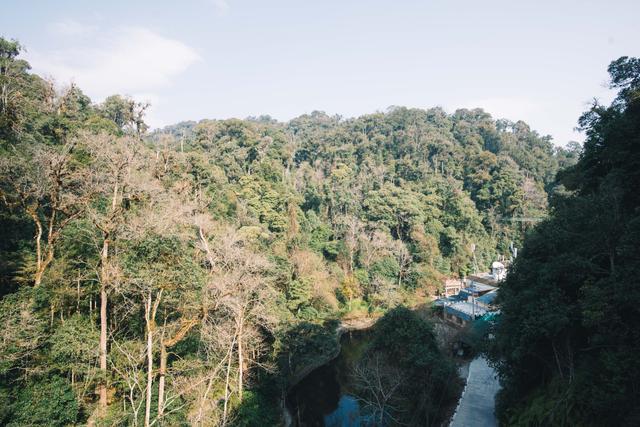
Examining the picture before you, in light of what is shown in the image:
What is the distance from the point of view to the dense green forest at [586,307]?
8055 millimetres

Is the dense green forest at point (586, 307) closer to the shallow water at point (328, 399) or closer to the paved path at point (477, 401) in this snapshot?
the paved path at point (477, 401)

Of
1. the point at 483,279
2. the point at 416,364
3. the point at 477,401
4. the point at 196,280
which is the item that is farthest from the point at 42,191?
the point at 483,279

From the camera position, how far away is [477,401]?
15.7 meters

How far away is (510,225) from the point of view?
45.4 meters

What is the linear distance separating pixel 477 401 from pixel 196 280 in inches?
518

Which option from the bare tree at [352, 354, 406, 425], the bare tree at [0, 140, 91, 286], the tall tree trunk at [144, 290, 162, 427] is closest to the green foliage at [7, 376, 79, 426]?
the tall tree trunk at [144, 290, 162, 427]

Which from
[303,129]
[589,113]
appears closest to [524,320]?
[589,113]

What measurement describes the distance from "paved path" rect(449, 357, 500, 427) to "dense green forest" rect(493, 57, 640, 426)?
103 centimetres

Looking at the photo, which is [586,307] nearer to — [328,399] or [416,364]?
[416,364]

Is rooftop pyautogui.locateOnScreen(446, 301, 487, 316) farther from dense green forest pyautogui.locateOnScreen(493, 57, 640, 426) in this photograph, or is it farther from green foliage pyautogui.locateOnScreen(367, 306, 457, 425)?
dense green forest pyautogui.locateOnScreen(493, 57, 640, 426)

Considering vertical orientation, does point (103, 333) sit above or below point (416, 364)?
above

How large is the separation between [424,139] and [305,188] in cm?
2438

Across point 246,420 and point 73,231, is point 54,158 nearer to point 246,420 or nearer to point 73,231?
point 73,231

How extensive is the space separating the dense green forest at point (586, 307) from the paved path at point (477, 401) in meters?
1.03
